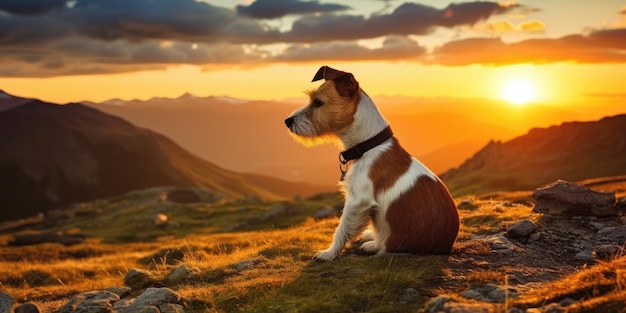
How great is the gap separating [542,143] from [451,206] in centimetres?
13799

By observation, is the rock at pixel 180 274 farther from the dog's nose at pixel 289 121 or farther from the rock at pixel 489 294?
the rock at pixel 489 294

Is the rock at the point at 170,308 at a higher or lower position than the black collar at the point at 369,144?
lower

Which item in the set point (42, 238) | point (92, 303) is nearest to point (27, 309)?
point (92, 303)

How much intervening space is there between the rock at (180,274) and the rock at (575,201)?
34.1ft

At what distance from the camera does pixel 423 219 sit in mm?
9812

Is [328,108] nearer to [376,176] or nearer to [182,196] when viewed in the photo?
[376,176]

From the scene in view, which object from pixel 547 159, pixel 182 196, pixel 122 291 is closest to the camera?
pixel 122 291

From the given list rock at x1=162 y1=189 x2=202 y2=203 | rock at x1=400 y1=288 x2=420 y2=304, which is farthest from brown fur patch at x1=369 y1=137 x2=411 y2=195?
rock at x1=162 y1=189 x2=202 y2=203

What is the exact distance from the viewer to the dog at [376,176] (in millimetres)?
9773

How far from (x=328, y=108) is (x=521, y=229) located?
587 centimetres

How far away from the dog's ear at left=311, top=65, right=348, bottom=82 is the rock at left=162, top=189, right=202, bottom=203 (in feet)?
506

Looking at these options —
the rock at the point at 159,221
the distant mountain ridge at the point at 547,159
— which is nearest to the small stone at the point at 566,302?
the rock at the point at 159,221

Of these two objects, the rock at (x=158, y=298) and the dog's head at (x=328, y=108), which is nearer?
the rock at (x=158, y=298)

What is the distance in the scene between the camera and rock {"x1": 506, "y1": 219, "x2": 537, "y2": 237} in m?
12.5
